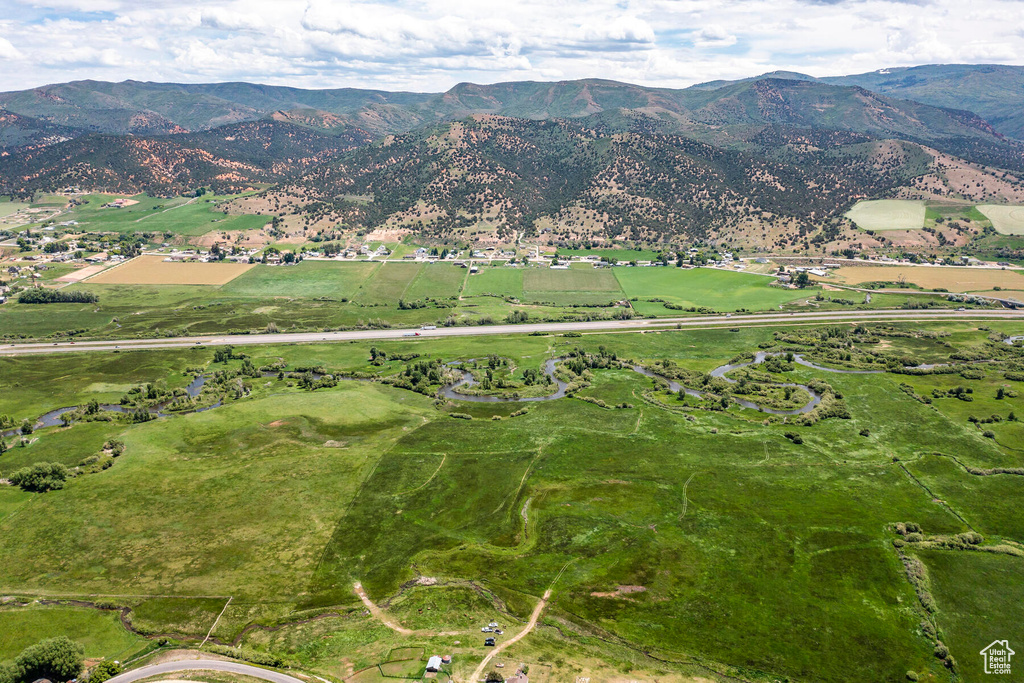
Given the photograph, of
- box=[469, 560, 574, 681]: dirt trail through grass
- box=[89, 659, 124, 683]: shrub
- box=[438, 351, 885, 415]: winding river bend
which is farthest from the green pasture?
box=[89, 659, 124, 683]: shrub

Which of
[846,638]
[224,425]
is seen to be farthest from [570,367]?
[846,638]

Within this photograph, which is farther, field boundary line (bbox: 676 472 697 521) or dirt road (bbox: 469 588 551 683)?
field boundary line (bbox: 676 472 697 521)

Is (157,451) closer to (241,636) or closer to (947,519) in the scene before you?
(241,636)

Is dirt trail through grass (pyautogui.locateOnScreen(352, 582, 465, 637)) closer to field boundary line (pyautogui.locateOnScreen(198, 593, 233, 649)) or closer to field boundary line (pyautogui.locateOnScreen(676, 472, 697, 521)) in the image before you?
field boundary line (pyautogui.locateOnScreen(198, 593, 233, 649))

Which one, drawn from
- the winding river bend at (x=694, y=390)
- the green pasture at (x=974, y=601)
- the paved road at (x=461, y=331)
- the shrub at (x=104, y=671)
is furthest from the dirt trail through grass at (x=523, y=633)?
the paved road at (x=461, y=331)

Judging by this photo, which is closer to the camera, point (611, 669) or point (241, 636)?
point (611, 669)

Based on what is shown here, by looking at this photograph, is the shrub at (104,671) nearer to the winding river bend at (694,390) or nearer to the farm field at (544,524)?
the farm field at (544,524)
